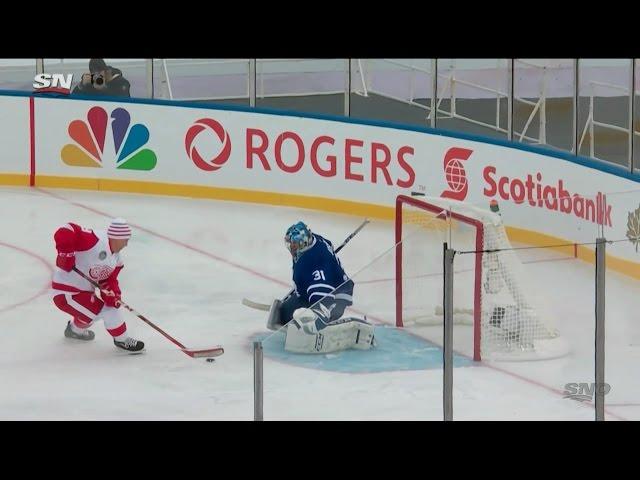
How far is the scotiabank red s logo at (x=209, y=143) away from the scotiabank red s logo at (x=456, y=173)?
2.08 meters

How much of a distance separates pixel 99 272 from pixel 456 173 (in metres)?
4.09

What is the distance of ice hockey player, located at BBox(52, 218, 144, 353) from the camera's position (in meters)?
8.05

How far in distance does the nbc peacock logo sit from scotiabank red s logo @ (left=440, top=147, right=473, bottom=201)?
276cm

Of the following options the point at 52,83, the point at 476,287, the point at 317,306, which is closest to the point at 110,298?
the point at 317,306

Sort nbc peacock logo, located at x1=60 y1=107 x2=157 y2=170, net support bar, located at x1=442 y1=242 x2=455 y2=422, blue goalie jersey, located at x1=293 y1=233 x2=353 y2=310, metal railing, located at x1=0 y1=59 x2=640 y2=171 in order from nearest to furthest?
net support bar, located at x1=442 y1=242 x2=455 y2=422, blue goalie jersey, located at x1=293 y1=233 x2=353 y2=310, metal railing, located at x1=0 y1=59 x2=640 y2=171, nbc peacock logo, located at x1=60 y1=107 x2=157 y2=170

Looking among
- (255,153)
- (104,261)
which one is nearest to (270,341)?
(104,261)

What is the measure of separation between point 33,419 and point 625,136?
4.95 meters

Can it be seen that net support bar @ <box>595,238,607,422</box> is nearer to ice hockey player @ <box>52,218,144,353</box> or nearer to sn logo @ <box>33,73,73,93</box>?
ice hockey player @ <box>52,218,144,353</box>

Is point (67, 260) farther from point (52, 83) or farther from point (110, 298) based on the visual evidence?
point (52, 83)

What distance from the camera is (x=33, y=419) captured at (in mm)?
6953

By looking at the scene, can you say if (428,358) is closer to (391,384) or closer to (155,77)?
(391,384)

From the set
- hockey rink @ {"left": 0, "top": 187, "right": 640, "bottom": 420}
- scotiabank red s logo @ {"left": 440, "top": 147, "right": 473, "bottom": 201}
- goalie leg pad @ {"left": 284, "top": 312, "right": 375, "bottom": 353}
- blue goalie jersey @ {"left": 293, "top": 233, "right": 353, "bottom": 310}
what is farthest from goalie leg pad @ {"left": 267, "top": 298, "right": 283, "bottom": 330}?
scotiabank red s logo @ {"left": 440, "top": 147, "right": 473, "bottom": 201}

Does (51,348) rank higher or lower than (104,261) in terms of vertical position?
lower

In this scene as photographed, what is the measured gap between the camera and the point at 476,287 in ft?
20.2
